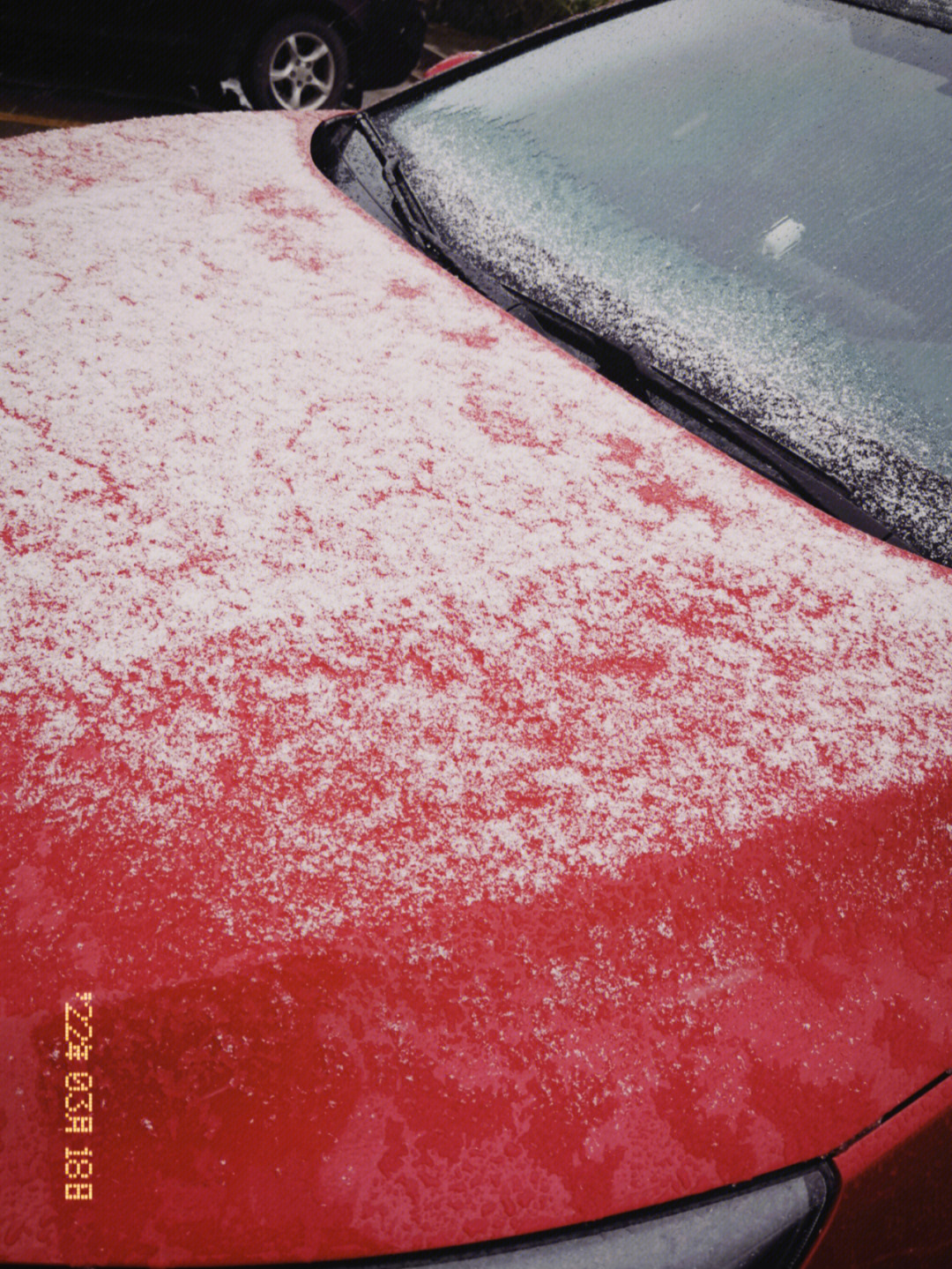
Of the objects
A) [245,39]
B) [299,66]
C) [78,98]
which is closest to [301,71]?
Answer: [299,66]

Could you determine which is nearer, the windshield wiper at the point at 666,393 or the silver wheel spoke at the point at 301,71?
the windshield wiper at the point at 666,393

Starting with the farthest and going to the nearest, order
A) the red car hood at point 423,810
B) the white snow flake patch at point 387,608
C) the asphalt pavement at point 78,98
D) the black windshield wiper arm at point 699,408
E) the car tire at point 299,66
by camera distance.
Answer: the car tire at point 299,66
the asphalt pavement at point 78,98
the black windshield wiper arm at point 699,408
the white snow flake patch at point 387,608
the red car hood at point 423,810

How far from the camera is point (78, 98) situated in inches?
186

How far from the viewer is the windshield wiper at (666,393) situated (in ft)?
3.81

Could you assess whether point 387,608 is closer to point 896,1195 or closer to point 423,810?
point 423,810

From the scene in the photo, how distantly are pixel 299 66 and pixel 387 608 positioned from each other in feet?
16.3

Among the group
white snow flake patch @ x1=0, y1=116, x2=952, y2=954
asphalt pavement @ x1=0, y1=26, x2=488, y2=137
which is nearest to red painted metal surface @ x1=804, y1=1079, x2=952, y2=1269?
white snow flake patch @ x1=0, y1=116, x2=952, y2=954

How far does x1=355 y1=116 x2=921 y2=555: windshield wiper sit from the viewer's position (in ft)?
3.81

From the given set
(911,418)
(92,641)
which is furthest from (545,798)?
(911,418)

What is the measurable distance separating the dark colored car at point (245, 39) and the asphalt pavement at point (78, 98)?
15 centimetres

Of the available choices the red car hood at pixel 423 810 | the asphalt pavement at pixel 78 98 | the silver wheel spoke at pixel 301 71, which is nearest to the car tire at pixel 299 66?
the silver wheel spoke at pixel 301 71

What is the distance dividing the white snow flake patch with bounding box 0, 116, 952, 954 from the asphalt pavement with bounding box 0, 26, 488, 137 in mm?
3926

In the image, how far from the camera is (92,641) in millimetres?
784

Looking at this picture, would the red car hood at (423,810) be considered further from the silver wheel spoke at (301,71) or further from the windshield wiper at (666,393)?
the silver wheel spoke at (301,71)
